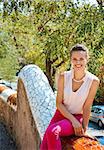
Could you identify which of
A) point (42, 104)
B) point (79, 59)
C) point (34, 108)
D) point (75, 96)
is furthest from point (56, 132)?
point (34, 108)

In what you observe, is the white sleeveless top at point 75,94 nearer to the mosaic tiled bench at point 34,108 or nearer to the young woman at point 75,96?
the young woman at point 75,96

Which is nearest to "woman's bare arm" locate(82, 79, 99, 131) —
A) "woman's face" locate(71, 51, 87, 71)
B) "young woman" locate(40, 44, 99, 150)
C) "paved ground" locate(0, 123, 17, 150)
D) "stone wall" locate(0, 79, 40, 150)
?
"young woman" locate(40, 44, 99, 150)

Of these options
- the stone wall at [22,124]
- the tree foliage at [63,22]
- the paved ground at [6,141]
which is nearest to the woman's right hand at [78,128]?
the stone wall at [22,124]

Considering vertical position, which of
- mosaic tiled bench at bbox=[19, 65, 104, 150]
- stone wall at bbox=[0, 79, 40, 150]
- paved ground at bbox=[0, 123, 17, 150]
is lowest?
paved ground at bbox=[0, 123, 17, 150]

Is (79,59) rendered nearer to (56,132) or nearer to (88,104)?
(88,104)

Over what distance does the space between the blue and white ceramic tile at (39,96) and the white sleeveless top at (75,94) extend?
2.08 ft

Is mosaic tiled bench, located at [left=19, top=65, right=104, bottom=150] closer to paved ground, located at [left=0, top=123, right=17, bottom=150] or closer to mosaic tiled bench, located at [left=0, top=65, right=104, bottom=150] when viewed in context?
mosaic tiled bench, located at [left=0, top=65, right=104, bottom=150]

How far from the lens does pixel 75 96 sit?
2686mm

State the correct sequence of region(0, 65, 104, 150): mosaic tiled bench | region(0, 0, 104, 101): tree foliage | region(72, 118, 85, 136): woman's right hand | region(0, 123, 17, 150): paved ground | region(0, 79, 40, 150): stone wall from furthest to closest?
region(0, 0, 104, 101): tree foliage
region(0, 123, 17, 150): paved ground
region(0, 79, 40, 150): stone wall
region(0, 65, 104, 150): mosaic tiled bench
region(72, 118, 85, 136): woman's right hand

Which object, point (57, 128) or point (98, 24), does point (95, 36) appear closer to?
point (98, 24)

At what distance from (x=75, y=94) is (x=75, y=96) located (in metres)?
0.02

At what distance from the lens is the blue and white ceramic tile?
343 cm

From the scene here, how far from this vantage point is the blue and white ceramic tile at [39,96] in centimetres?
343

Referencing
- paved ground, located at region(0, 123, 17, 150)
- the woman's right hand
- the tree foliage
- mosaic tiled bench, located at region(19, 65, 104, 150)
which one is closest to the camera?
mosaic tiled bench, located at region(19, 65, 104, 150)
